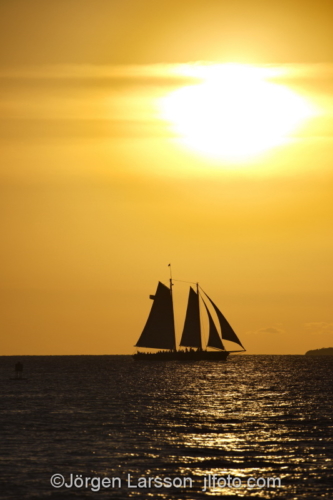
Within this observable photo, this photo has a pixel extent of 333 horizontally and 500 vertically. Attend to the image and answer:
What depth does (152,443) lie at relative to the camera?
56.1m

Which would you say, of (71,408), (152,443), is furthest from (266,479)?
(71,408)

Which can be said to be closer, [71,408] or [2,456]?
[2,456]

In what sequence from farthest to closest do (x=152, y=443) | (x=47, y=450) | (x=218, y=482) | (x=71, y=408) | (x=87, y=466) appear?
(x=71, y=408) → (x=152, y=443) → (x=47, y=450) → (x=87, y=466) → (x=218, y=482)

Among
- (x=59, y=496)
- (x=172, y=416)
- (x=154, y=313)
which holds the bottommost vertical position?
(x=59, y=496)

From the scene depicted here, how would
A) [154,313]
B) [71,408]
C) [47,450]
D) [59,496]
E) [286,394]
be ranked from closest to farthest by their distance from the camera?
[59,496], [47,450], [71,408], [286,394], [154,313]

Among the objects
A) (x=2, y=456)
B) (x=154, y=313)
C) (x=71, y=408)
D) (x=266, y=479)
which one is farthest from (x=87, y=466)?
(x=154, y=313)

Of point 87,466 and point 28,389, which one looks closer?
point 87,466

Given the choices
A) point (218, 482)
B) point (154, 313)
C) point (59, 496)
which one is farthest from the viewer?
point (154, 313)

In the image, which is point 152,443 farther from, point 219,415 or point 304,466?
point 219,415

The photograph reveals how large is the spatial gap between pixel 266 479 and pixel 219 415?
106 feet

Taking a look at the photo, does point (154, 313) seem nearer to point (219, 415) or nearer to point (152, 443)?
point (219, 415)

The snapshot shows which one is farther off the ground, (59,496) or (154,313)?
(154,313)

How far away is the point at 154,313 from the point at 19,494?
158395mm

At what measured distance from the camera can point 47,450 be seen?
171 ft
